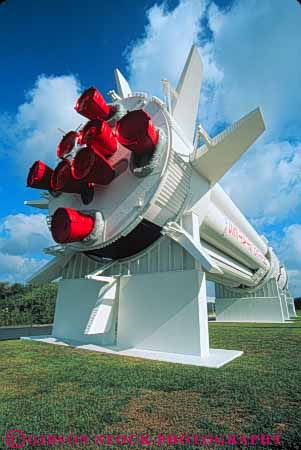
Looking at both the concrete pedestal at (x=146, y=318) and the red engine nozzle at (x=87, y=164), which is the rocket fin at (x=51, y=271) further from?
the red engine nozzle at (x=87, y=164)

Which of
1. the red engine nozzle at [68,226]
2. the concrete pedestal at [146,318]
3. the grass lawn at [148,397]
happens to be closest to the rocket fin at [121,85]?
the red engine nozzle at [68,226]

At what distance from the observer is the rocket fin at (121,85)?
13.0m

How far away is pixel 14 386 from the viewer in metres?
5.39

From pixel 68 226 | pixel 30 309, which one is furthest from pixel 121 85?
pixel 30 309

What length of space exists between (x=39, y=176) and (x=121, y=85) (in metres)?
6.49

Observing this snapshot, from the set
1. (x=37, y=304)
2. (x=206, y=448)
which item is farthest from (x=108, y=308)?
(x=37, y=304)

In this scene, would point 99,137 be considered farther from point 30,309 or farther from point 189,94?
point 30,309

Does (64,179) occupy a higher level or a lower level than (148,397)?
higher

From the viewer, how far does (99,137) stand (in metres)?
9.07

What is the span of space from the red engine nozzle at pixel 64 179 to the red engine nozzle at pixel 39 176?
734mm

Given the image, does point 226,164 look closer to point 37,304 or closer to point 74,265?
point 74,265

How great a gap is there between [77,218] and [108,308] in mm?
Answer: 3790

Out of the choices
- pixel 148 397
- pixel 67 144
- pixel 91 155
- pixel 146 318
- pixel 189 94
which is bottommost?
pixel 148 397

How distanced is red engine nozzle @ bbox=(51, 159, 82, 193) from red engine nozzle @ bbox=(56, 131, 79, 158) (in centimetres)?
118
